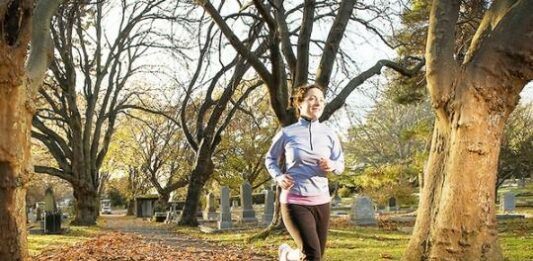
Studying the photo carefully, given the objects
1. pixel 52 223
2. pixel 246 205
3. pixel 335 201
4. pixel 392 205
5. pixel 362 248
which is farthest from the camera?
pixel 335 201

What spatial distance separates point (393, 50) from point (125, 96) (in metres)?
17.4

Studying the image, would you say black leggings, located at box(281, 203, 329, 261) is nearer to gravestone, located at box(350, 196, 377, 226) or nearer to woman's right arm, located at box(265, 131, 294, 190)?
woman's right arm, located at box(265, 131, 294, 190)

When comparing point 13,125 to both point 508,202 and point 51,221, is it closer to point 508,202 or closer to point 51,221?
point 51,221

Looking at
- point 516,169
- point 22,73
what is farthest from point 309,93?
point 516,169

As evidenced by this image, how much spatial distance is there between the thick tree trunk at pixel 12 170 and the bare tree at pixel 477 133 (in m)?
4.88

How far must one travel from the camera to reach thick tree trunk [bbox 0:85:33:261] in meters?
6.97

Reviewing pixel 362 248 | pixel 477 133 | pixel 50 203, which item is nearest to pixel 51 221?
pixel 50 203

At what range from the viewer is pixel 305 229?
13.1 ft

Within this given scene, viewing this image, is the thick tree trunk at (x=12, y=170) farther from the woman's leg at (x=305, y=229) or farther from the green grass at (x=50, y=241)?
the woman's leg at (x=305, y=229)

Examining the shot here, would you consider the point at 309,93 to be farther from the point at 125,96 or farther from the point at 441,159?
the point at 125,96

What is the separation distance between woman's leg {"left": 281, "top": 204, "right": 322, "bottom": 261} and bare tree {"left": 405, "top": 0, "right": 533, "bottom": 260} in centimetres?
230

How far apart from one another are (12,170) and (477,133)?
17.9 ft

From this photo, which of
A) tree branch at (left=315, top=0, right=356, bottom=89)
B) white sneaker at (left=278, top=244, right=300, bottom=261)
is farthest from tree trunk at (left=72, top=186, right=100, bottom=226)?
white sneaker at (left=278, top=244, right=300, bottom=261)

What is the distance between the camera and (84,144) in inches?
1042
